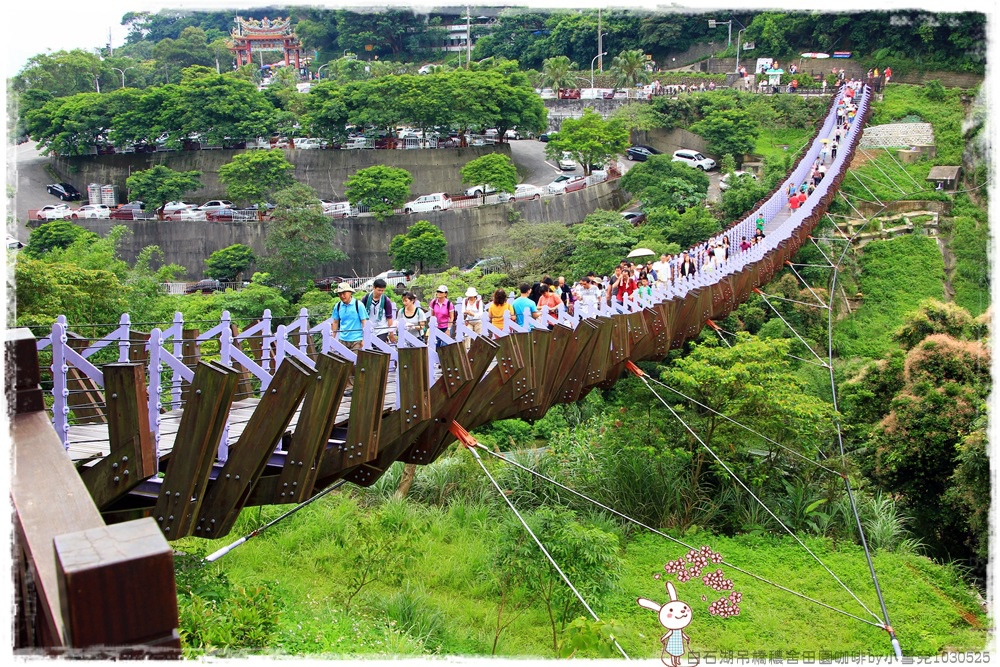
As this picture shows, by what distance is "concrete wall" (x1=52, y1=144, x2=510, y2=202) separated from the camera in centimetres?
3669

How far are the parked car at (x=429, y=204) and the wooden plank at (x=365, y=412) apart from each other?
2765 centimetres

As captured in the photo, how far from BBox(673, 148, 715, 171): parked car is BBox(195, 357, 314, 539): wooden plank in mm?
33692

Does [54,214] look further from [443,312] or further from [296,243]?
[443,312]

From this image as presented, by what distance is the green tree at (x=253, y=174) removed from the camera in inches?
1264

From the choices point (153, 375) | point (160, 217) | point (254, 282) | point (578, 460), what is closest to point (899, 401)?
point (578, 460)

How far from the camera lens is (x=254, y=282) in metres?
26.1

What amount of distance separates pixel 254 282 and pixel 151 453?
902 inches

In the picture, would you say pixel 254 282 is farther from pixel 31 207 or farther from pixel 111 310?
pixel 31 207

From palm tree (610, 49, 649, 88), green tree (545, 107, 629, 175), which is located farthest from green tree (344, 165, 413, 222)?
palm tree (610, 49, 649, 88)

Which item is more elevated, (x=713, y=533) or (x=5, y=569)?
(x=5, y=569)

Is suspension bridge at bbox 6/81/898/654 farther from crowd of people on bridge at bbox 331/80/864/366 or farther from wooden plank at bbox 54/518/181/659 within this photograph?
crowd of people on bridge at bbox 331/80/864/366

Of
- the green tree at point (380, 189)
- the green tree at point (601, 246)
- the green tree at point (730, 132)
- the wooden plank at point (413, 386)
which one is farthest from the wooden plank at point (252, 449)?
the green tree at point (730, 132)

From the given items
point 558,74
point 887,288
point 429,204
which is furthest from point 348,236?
point 558,74

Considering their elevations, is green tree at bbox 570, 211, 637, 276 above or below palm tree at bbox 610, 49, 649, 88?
below
